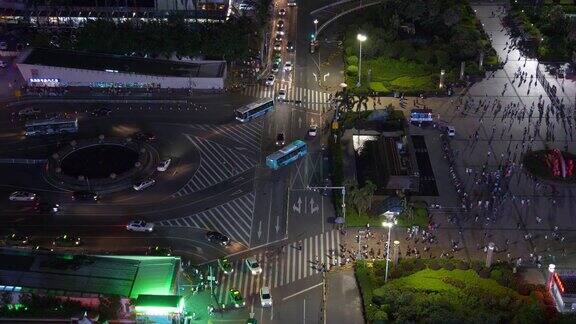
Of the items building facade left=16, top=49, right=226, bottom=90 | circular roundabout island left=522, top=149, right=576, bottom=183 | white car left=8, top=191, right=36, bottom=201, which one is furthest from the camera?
building facade left=16, top=49, right=226, bottom=90

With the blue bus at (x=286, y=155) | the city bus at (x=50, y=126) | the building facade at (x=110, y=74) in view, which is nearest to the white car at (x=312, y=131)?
the blue bus at (x=286, y=155)

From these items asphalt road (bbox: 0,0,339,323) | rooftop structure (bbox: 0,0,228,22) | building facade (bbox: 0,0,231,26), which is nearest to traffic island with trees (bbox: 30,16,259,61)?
building facade (bbox: 0,0,231,26)

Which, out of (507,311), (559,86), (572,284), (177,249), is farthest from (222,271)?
(559,86)

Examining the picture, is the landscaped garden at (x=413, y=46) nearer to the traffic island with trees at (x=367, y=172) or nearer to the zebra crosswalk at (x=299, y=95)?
the zebra crosswalk at (x=299, y=95)

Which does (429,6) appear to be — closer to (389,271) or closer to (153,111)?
(153,111)

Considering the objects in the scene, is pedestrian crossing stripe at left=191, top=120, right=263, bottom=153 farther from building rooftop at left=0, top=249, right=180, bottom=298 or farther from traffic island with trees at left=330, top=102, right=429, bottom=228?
building rooftop at left=0, top=249, right=180, bottom=298

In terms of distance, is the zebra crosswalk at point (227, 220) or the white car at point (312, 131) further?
the white car at point (312, 131)
